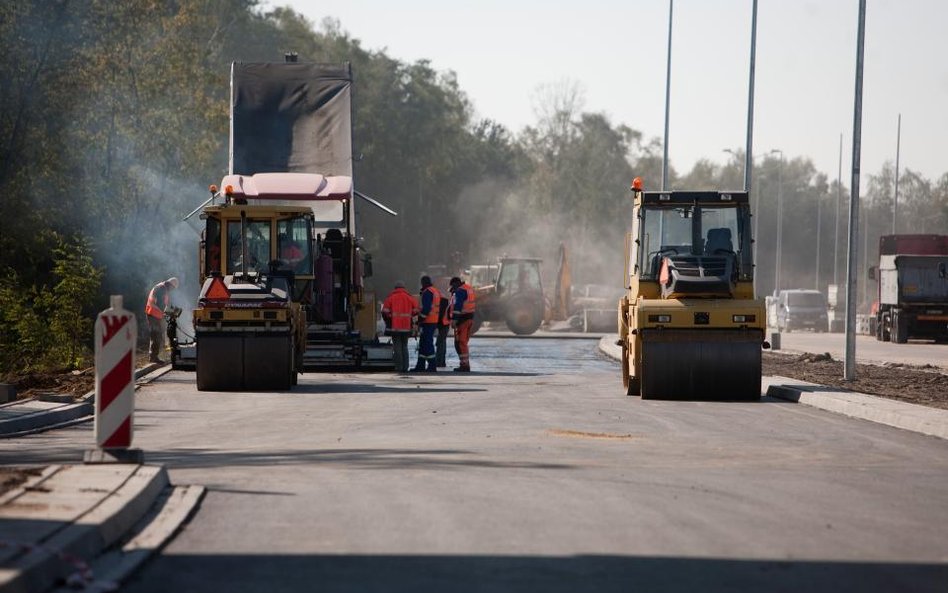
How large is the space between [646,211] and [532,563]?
15698 millimetres

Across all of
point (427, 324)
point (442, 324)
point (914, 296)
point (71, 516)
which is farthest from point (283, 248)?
point (914, 296)

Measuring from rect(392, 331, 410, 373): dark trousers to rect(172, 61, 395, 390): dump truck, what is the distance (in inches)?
12.2

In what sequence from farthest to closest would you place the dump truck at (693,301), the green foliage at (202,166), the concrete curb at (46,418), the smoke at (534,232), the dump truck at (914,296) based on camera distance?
the smoke at (534,232)
the dump truck at (914,296)
the green foliage at (202,166)
the dump truck at (693,301)
the concrete curb at (46,418)

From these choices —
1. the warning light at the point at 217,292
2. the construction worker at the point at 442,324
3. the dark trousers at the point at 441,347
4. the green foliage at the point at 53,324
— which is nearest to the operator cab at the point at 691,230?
the warning light at the point at 217,292

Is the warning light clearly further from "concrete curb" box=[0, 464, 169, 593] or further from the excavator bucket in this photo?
"concrete curb" box=[0, 464, 169, 593]

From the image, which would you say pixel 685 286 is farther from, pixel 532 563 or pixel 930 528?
pixel 532 563

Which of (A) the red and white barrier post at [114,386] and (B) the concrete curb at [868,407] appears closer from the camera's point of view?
(A) the red and white barrier post at [114,386]

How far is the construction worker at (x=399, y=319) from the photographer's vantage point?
30062 millimetres

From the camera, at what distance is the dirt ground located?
24.8 m

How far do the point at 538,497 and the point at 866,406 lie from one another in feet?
33.0

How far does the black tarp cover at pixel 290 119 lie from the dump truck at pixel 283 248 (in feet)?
0.06

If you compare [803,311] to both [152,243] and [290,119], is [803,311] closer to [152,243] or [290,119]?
[152,243]

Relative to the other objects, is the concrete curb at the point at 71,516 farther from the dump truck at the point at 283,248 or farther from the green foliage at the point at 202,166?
the green foliage at the point at 202,166

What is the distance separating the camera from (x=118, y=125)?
2271 inches
